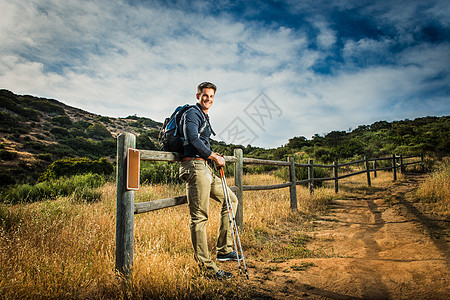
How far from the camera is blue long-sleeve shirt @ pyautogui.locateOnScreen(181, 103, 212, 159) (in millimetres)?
2510

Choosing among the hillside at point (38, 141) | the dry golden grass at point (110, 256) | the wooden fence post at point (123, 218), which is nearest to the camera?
the dry golden grass at point (110, 256)

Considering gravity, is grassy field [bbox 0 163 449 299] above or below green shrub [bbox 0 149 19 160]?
below

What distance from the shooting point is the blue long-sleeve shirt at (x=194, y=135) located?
Result: 2510mm

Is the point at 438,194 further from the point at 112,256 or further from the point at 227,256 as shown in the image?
the point at 112,256

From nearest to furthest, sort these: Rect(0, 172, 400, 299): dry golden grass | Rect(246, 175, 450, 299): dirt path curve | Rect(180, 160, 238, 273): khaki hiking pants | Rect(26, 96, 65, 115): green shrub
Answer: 1. Rect(0, 172, 400, 299): dry golden grass
2. Rect(246, 175, 450, 299): dirt path curve
3. Rect(180, 160, 238, 273): khaki hiking pants
4. Rect(26, 96, 65, 115): green shrub

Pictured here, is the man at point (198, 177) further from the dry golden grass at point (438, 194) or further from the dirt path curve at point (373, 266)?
the dry golden grass at point (438, 194)

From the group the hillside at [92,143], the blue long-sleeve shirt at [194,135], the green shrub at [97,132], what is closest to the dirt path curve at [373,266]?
the blue long-sleeve shirt at [194,135]

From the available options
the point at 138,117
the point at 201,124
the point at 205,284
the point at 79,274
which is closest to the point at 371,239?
the point at 205,284

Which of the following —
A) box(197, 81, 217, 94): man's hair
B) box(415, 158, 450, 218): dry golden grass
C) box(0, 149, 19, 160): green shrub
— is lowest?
box(415, 158, 450, 218): dry golden grass

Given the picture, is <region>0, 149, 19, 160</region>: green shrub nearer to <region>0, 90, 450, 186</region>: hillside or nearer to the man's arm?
<region>0, 90, 450, 186</region>: hillside

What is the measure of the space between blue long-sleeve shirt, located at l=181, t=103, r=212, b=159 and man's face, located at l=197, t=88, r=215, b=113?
0.54ft

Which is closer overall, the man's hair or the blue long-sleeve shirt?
the blue long-sleeve shirt

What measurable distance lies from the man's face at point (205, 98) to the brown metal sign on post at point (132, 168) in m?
1.05

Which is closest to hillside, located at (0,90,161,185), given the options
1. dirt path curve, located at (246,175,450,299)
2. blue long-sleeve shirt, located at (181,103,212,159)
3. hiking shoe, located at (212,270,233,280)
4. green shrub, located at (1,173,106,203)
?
green shrub, located at (1,173,106,203)
